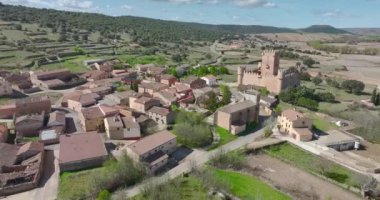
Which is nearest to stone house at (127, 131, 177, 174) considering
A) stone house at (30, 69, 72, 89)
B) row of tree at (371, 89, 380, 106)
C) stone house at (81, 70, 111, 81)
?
stone house at (30, 69, 72, 89)

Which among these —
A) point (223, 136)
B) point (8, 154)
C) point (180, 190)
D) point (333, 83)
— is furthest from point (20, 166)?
point (333, 83)

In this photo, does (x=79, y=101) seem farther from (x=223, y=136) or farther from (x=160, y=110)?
(x=223, y=136)

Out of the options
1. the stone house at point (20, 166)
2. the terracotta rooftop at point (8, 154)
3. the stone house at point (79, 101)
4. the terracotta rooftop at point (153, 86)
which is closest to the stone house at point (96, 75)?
the terracotta rooftop at point (153, 86)

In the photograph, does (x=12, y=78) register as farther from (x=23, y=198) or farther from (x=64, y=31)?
(x=64, y=31)

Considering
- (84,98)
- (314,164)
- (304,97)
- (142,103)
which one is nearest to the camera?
(314,164)

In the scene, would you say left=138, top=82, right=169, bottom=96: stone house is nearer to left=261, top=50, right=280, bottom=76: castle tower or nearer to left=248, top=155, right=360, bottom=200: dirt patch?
left=261, top=50, right=280, bottom=76: castle tower

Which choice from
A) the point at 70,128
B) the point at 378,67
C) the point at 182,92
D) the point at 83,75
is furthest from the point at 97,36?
the point at 378,67

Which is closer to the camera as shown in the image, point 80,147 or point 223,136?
point 80,147
